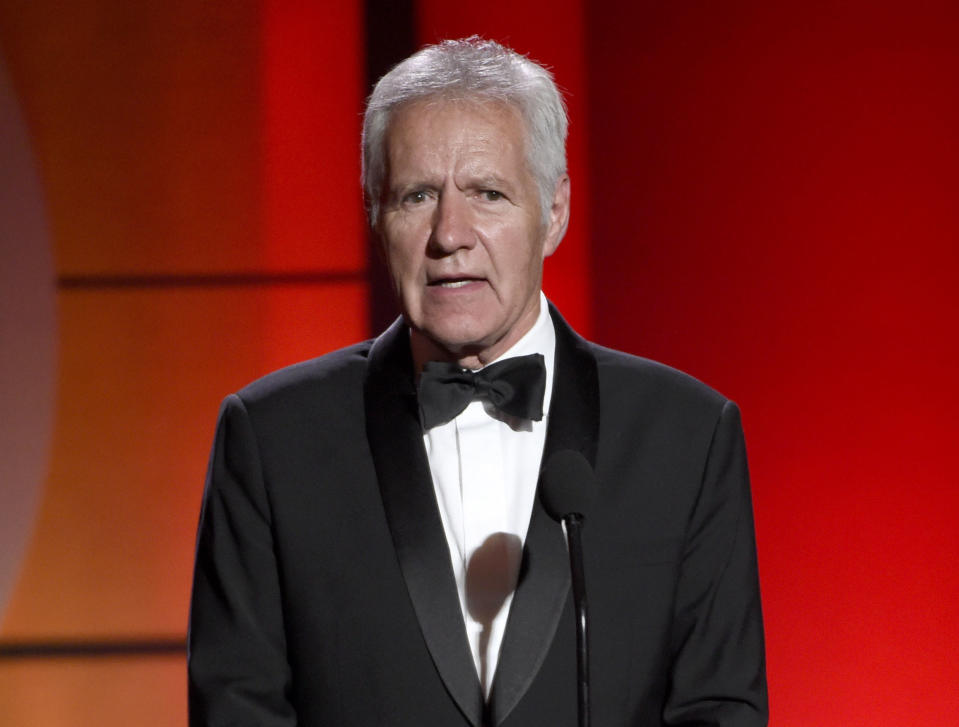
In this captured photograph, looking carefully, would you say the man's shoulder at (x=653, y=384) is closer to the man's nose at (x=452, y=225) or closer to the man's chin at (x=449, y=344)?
the man's chin at (x=449, y=344)

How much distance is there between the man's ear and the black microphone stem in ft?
1.71

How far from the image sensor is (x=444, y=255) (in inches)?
58.1

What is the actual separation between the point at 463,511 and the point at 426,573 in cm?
12

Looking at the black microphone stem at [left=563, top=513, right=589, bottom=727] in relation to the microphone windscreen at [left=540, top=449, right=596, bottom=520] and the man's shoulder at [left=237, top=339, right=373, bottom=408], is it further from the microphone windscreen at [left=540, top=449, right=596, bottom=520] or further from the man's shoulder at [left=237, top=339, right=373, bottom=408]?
the man's shoulder at [left=237, top=339, right=373, bottom=408]

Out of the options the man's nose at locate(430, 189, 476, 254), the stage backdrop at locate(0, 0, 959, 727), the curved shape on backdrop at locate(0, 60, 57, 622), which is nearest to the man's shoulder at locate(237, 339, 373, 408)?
the man's nose at locate(430, 189, 476, 254)

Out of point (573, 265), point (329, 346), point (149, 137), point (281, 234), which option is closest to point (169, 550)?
point (329, 346)

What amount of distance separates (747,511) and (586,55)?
107cm

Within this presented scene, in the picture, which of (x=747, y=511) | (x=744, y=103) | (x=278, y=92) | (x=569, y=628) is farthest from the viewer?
(x=278, y=92)

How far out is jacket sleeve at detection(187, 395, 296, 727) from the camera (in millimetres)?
1455

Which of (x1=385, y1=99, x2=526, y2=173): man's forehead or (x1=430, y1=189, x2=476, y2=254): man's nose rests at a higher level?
(x1=385, y1=99, x2=526, y2=173): man's forehead

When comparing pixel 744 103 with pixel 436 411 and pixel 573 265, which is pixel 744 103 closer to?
pixel 573 265

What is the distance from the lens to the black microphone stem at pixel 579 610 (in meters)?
1.14

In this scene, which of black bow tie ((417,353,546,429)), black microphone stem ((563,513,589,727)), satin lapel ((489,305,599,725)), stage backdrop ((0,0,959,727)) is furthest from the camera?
stage backdrop ((0,0,959,727))

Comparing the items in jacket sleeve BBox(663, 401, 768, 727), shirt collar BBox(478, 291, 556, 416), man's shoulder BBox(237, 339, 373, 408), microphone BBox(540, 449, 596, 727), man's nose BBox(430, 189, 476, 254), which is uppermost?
man's nose BBox(430, 189, 476, 254)
